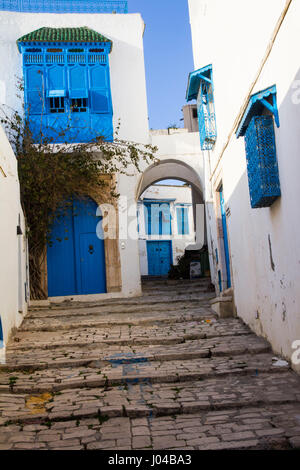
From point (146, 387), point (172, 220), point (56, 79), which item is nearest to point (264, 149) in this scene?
point (146, 387)

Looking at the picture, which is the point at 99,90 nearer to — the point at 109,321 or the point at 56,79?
the point at 56,79

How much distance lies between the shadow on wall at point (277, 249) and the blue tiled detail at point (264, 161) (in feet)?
0.31

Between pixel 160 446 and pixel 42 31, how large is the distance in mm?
11304

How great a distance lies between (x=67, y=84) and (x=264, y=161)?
25.7ft

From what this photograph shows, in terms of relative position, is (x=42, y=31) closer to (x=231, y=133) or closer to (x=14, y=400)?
(x=231, y=133)

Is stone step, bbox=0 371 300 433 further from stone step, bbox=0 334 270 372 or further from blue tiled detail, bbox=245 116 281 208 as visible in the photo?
blue tiled detail, bbox=245 116 281 208

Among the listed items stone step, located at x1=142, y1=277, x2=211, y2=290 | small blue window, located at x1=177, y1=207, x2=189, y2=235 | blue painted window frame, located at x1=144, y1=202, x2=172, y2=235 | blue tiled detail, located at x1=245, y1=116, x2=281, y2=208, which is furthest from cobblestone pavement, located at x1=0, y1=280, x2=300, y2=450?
small blue window, located at x1=177, y1=207, x2=189, y2=235

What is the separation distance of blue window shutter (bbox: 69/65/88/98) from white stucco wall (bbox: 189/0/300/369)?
11.7 ft

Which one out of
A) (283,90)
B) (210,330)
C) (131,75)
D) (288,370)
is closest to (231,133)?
(283,90)

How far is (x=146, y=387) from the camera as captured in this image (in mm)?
4707

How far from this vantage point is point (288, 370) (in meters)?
4.87

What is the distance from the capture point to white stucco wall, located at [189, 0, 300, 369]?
4445 mm

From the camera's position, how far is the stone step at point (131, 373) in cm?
480

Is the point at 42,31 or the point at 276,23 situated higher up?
the point at 42,31
